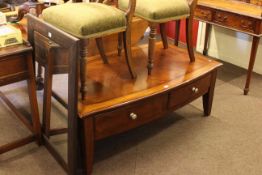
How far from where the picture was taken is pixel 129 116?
1.82 metres

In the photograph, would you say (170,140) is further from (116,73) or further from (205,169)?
(116,73)

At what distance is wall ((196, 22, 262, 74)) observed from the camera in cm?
325

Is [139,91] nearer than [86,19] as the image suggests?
No

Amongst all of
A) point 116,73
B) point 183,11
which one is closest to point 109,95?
point 116,73

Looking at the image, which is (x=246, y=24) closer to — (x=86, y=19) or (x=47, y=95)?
(x=86, y=19)

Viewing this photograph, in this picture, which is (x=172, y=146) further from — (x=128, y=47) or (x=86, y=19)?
(x=86, y=19)

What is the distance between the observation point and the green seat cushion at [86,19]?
5.52 feet

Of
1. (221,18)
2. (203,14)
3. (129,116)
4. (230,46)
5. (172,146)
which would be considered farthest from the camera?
(230,46)

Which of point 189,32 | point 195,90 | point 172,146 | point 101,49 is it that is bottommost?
point 172,146

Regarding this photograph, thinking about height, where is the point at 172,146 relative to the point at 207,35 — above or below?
below

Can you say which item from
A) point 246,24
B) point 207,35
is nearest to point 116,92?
point 246,24

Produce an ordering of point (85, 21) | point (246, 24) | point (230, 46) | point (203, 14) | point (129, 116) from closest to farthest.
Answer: point (85, 21)
point (129, 116)
point (246, 24)
point (203, 14)
point (230, 46)

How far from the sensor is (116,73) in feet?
6.93

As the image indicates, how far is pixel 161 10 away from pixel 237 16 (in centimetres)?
90
